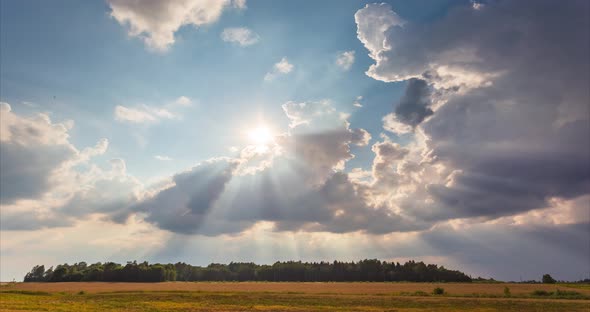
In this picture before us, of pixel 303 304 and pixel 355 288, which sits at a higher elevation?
pixel 303 304

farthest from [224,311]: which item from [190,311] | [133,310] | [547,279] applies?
[547,279]

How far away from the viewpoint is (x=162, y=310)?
6650 cm

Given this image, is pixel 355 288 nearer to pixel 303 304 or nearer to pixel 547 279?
pixel 303 304

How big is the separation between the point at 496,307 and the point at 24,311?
237 feet

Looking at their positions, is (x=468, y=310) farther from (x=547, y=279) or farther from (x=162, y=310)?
(x=547, y=279)

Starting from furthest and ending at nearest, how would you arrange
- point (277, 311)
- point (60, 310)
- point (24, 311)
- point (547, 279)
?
1. point (547, 279)
2. point (277, 311)
3. point (60, 310)
4. point (24, 311)

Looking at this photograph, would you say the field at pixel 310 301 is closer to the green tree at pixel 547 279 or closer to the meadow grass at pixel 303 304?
the meadow grass at pixel 303 304

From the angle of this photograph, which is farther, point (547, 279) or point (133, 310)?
point (547, 279)

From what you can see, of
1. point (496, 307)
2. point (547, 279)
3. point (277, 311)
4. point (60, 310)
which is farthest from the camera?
point (547, 279)

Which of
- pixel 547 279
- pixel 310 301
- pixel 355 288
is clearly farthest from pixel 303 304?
pixel 547 279

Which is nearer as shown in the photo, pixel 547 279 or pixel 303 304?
pixel 303 304

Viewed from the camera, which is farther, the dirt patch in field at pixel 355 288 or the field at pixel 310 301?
the dirt patch in field at pixel 355 288

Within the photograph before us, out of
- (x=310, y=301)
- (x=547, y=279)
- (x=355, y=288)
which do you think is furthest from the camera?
(x=547, y=279)

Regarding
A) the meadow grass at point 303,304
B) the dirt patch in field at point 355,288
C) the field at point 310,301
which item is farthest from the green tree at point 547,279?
the meadow grass at point 303,304
